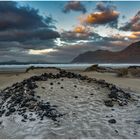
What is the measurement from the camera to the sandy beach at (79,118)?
841 cm

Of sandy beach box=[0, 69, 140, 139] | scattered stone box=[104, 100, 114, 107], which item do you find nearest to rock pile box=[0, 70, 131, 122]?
scattered stone box=[104, 100, 114, 107]

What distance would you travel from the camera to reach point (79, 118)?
31.3 ft

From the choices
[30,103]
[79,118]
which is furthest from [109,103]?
[30,103]

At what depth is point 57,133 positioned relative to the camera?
27.1ft

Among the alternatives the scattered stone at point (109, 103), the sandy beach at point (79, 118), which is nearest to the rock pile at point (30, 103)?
the scattered stone at point (109, 103)

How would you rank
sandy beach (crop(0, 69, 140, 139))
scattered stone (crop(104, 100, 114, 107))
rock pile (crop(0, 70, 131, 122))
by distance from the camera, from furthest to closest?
scattered stone (crop(104, 100, 114, 107)), rock pile (crop(0, 70, 131, 122)), sandy beach (crop(0, 69, 140, 139))

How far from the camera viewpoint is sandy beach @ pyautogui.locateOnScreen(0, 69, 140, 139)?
841cm

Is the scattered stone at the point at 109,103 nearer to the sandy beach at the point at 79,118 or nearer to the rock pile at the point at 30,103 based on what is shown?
the rock pile at the point at 30,103

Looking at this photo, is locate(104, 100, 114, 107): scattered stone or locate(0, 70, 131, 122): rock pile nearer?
locate(0, 70, 131, 122): rock pile

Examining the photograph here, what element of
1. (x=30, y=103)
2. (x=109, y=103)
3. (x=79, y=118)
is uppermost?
(x=30, y=103)

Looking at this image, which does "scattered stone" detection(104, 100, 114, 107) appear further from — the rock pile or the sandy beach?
the sandy beach

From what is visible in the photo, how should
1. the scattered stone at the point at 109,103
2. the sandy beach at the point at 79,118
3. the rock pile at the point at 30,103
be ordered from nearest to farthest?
the sandy beach at the point at 79,118 < the rock pile at the point at 30,103 < the scattered stone at the point at 109,103

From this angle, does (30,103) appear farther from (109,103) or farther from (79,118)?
(109,103)

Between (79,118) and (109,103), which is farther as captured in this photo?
(109,103)
